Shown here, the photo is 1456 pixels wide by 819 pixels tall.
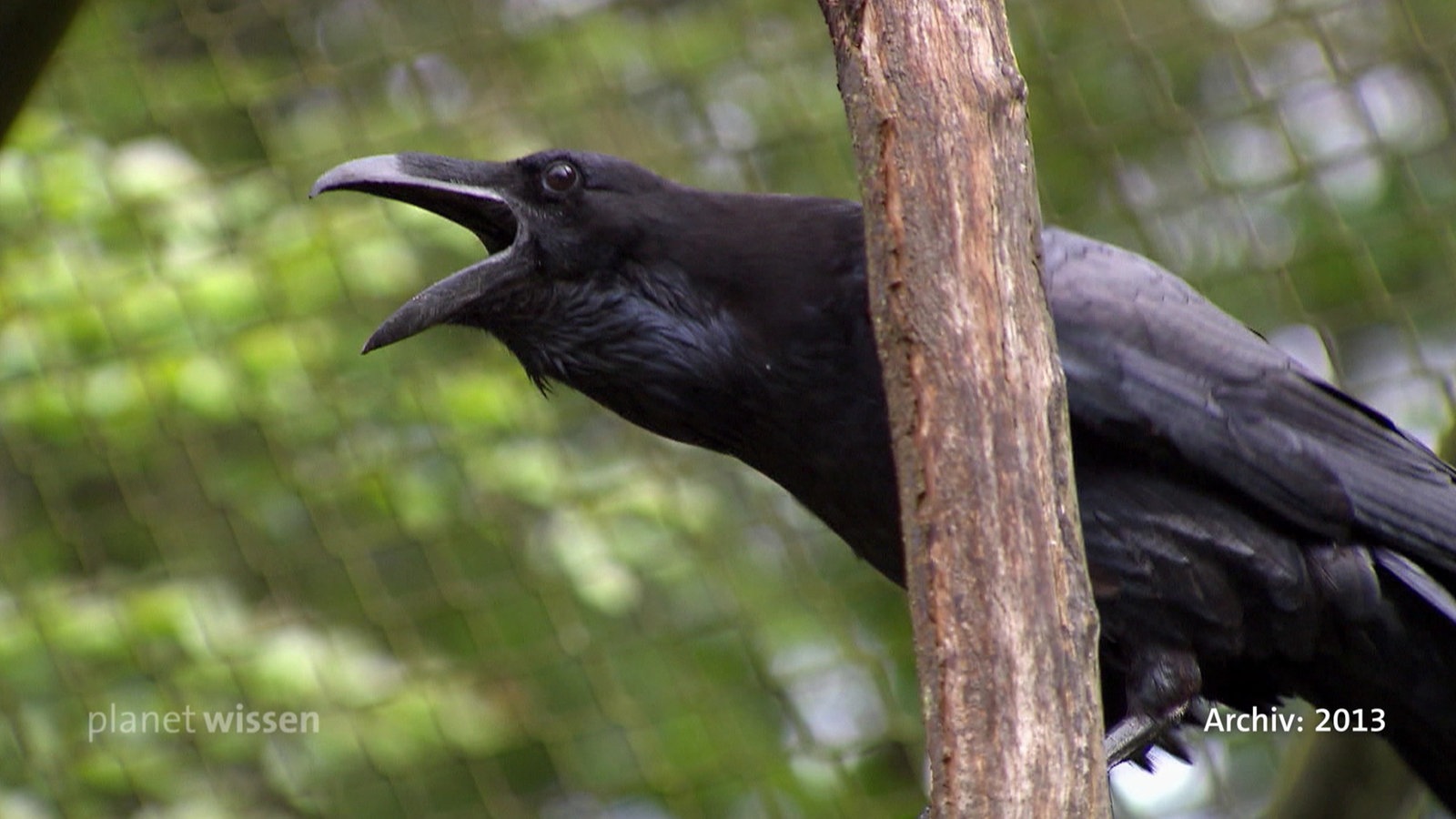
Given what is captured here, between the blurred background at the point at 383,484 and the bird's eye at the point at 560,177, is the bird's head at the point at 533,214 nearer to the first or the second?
the bird's eye at the point at 560,177

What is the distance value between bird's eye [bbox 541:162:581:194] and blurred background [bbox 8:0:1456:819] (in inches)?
41.0

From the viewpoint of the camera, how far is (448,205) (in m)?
1.71

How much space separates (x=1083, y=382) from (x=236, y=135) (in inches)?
69.5

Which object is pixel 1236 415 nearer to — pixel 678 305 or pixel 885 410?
pixel 885 410

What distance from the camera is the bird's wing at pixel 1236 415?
1.69 meters

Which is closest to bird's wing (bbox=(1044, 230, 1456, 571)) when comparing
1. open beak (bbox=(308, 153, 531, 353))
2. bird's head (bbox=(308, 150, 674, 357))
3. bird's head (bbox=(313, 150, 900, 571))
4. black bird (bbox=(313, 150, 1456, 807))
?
black bird (bbox=(313, 150, 1456, 807))

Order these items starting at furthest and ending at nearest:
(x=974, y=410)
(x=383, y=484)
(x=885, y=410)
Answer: (x=383, y=484) → (x=885, y=410) → (x=974, y=410)

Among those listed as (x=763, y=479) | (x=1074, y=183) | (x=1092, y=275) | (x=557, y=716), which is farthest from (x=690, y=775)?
(x=1092, y=275)

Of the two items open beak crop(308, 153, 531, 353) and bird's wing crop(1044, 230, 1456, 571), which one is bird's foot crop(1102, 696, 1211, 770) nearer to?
bird's wing crop(1044, 230, 1456, 571)

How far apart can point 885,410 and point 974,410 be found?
488mm

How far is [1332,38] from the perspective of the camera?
2.47 metres

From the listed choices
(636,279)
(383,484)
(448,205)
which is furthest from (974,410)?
(383,484)

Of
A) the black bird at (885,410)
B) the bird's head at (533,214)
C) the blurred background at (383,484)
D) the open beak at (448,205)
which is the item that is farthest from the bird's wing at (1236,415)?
the blurred background at (383,484)

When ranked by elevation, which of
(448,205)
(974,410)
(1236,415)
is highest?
(1236,415)
